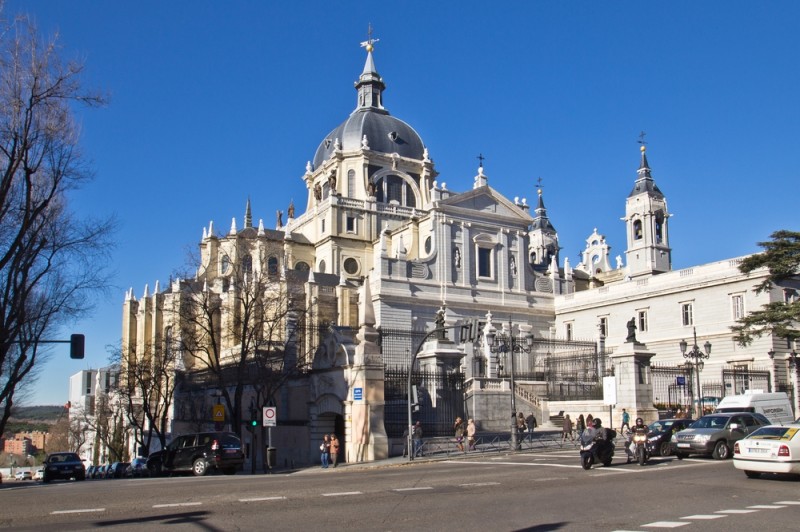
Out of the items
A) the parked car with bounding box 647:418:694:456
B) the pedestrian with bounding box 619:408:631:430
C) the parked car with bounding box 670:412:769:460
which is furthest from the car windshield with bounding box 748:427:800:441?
the pedestrian with bounding box 619:408:631:430

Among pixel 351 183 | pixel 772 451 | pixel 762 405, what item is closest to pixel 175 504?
pixel 772 451

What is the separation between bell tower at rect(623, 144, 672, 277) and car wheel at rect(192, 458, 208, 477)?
56605 millimetres

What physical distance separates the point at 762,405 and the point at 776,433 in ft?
43.8

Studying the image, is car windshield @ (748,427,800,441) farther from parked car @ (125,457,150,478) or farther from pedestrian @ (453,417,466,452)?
parked car @ (125,457,150,478)

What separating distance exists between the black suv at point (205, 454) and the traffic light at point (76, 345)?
4.33 metres

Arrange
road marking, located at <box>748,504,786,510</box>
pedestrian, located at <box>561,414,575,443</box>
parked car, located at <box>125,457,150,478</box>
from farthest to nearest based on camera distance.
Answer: parked car, located at <box>125,457,150,478</box> < pedestrian, located at <box>561,414,575,443</box> < road marking, located at <box>748,504,786,510</box>

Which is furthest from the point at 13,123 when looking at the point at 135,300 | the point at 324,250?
the point at 135,300

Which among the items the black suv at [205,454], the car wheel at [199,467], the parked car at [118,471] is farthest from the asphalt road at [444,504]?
the parked car at [118,471]

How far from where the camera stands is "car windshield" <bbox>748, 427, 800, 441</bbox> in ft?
55.5

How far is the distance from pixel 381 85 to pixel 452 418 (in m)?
60.6

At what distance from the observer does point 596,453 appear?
20.9 meters

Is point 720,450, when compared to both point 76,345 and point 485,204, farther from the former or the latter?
point 485,204

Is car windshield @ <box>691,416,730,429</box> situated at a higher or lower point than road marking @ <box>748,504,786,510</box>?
higher

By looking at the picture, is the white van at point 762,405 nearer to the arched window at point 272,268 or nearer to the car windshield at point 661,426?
the car windshield at point 661,426
